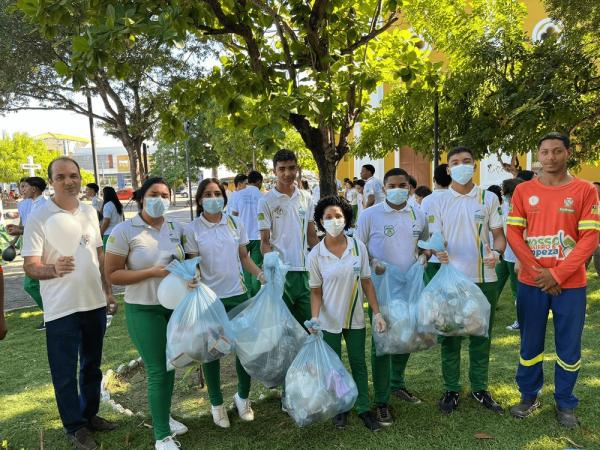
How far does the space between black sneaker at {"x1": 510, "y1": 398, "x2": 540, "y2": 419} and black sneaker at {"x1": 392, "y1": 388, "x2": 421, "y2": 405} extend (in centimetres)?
68

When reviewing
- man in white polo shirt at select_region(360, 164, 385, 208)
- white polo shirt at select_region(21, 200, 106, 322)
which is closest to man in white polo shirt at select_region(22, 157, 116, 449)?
white polo shirt at select_region(21, 200, 106, 322)

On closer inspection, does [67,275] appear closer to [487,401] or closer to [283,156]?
[283,156]

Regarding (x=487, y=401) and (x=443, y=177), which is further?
(x=443, y=177)

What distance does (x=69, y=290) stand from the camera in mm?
3143

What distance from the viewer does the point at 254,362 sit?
322 cm

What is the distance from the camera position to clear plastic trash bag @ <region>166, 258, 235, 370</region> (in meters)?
2.92

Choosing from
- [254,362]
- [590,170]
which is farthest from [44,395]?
[590,170]

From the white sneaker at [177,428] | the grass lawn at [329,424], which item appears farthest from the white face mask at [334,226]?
the white sneaker at [177,428]

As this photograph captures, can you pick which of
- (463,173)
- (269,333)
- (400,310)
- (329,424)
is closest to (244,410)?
(329,424)

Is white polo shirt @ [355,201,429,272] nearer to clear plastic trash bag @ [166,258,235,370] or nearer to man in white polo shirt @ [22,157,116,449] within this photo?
clear plastic trash bag @ [166,258,235,370]

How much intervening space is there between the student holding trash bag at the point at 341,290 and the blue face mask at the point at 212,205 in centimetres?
72

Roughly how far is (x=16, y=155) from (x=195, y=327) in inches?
2552

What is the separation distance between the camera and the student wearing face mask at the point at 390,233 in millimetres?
3471

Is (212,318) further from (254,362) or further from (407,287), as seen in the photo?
(407,287)
